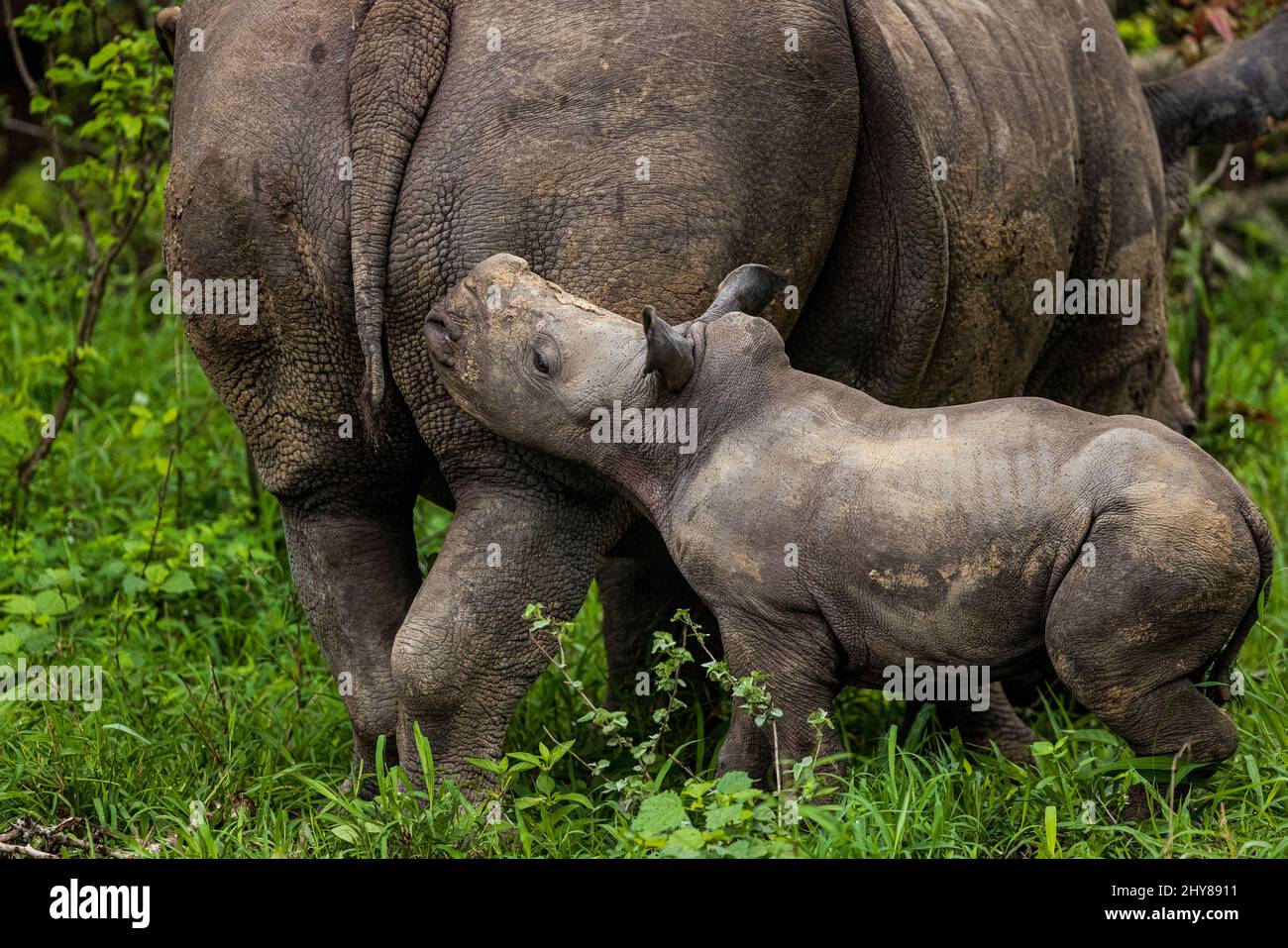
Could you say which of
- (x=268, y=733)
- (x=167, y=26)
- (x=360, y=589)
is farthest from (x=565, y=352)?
(x=268, y=733)

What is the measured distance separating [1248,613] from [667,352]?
1457 millimetres

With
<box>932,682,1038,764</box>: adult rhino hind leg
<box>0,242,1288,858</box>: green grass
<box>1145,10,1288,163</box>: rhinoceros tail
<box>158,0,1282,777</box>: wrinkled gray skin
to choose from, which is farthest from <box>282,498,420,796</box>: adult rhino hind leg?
<box>1145,10,1288,163</box>: rhinoceros tail

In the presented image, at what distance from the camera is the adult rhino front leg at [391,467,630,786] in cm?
417

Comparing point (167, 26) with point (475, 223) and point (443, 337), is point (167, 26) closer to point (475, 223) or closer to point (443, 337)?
point (475, 223)

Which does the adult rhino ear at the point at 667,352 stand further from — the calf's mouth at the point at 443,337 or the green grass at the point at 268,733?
the green grass at the point at 268,733

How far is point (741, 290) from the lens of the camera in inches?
158

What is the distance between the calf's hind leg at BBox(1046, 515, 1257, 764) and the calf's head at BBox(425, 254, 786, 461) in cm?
87

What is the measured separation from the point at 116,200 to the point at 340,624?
2.77 meters

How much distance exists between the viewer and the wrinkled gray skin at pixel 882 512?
3771mm

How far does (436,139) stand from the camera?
4.07m

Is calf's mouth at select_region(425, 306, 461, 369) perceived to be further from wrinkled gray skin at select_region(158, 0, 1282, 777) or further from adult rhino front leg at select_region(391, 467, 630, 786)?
adult rhino front leg at select_region(391, 467, 630, 786)

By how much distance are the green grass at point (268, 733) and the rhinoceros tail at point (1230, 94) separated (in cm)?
165

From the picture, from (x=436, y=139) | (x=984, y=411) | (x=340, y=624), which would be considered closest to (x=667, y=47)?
(x=436, y=139)
